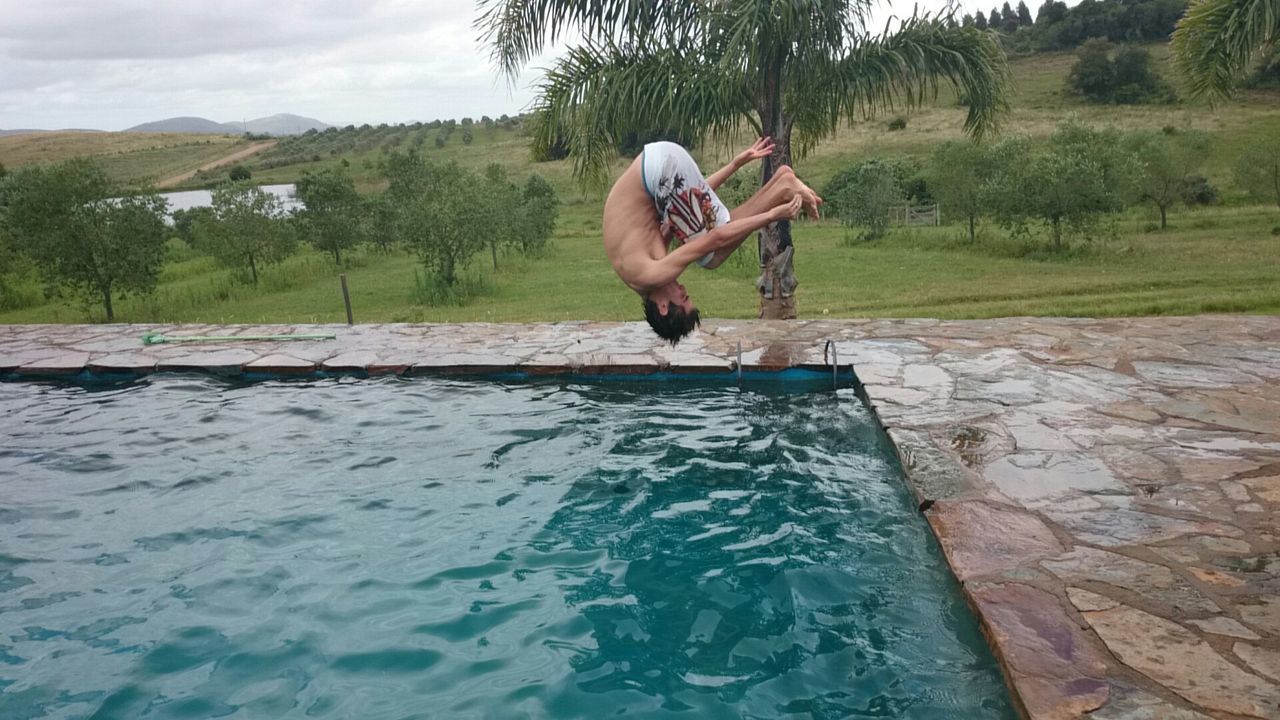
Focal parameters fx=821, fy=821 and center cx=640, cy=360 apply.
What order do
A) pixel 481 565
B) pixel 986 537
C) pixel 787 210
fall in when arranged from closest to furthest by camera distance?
pixel 986 537
pixel 481 565
pixel 787 210

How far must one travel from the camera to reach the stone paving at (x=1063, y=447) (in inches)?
117

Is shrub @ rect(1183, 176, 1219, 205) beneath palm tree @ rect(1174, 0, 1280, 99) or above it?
beneath

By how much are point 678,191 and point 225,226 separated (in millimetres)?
16102

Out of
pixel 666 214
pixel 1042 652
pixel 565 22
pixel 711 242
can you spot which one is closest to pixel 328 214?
pixel 565 22

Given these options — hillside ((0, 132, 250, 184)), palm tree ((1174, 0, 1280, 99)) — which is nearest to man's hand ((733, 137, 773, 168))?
palm tree ((1174, 0, 1280, 99))

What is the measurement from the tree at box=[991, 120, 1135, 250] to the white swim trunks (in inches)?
547

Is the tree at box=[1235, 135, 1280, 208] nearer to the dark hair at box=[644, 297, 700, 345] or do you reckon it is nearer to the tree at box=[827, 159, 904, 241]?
the tree at box=[827, 159, 904, 241]

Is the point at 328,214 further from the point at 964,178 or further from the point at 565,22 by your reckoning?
the point at 964,178

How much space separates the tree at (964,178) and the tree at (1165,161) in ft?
13.9

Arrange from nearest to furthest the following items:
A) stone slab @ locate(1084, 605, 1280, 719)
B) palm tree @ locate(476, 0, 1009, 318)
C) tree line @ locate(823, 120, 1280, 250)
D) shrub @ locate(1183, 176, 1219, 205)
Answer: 1. stone slab @ locate(1084, 605, 1280, 719)
2. palm tree @ locate(476, 0, 1009, 318)
3. tree line @ locate(823, 120, 1280, 250)
4. shrub @ locate(1183, 176, 1219, 205)

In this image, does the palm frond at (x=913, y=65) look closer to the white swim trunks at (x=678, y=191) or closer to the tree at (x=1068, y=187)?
the white swim trunks at (x=678, y=191)

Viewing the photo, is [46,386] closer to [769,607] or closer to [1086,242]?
[769,607]

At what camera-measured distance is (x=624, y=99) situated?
9359 millimetres

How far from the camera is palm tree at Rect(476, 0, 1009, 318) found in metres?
9.25
